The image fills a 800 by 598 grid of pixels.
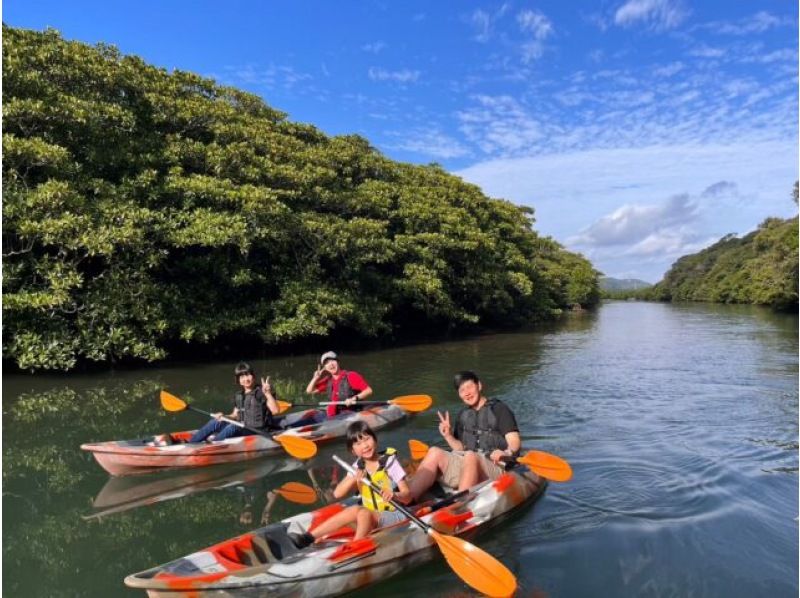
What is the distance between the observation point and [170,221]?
14.9m

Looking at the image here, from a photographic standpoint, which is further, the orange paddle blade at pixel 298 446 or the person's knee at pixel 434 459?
the orange paddle blade at pixel 298 446

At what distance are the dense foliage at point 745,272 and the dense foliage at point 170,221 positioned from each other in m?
28.6

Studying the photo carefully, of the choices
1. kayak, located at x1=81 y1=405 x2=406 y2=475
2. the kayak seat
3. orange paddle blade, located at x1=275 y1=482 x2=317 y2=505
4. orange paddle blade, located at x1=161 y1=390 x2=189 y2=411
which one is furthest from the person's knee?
orange paddle blade, located at x1=161 y1=390 x2=189 y2=411

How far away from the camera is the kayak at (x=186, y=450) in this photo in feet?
24.1

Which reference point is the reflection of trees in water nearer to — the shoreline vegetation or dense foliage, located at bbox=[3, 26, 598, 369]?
dense foliage, located at bbox=[3, 26, 598, 369]

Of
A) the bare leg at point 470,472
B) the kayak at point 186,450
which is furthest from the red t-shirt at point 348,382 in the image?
the bare leg at point 470,472

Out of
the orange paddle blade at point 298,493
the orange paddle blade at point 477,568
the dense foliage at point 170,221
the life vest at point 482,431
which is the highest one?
the dense foliage at point 170,221

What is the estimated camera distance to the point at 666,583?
4.82m

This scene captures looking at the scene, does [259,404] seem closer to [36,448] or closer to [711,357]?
[36,448]

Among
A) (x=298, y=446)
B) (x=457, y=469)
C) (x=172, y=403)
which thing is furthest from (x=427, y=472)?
(x=172, y=403)

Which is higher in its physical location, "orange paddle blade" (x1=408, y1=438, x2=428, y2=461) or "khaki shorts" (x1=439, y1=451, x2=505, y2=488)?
"khaki shorts" (x1=439, y1=451, x2=505, y2=488)

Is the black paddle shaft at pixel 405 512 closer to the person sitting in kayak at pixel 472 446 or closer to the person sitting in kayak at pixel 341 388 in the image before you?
the person sitting in kayak at pixel 472 446

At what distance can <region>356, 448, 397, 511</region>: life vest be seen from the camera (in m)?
5.12

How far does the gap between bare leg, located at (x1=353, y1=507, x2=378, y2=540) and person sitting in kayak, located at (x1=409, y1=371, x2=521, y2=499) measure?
984 millimetres
